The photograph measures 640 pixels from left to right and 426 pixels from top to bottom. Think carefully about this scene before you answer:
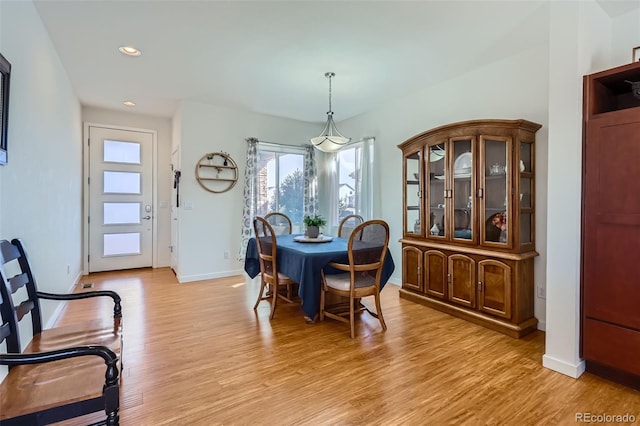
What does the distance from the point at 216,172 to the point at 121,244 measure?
7.02 ft

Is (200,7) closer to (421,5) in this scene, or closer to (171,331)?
(421,5)

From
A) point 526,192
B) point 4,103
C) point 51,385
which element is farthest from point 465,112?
point 51,385

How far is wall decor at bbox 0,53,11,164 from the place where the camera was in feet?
5.68

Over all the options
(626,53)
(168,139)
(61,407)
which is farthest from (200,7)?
(168,139)

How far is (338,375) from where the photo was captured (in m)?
2.14

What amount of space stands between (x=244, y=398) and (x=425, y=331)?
5.63ft

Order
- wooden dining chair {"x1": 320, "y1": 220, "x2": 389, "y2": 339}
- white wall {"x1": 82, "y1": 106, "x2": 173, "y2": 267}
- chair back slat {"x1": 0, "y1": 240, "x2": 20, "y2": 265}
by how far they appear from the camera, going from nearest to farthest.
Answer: chair back slat {"x1": 0, "y1": 240, "x2": 20, "y2": 265}
wooden dining chair {"x1": 320, "y1": 220, "x2": 389, "y2": 339}
white wall {"x1": 82, "y1": 106, "x2": 173, "y2": 267}

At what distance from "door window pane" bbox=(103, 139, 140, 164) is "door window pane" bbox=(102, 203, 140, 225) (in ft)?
2.40

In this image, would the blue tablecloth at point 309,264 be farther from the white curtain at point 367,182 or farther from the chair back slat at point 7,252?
the chair back slat at point 7,252

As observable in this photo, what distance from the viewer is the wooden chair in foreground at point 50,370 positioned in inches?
46.1

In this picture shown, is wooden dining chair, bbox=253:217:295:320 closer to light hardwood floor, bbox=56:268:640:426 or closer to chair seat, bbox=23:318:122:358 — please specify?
light hardwood floor, bbox=56:268:640:426

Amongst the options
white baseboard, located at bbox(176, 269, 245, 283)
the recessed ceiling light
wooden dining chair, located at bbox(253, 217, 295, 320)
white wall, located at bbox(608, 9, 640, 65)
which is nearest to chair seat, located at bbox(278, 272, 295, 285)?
wooden dining chair, located at bbox(253, 217, 295, 320)

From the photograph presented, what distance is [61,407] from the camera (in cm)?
118

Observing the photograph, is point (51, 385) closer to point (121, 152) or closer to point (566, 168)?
point (566, 168)
